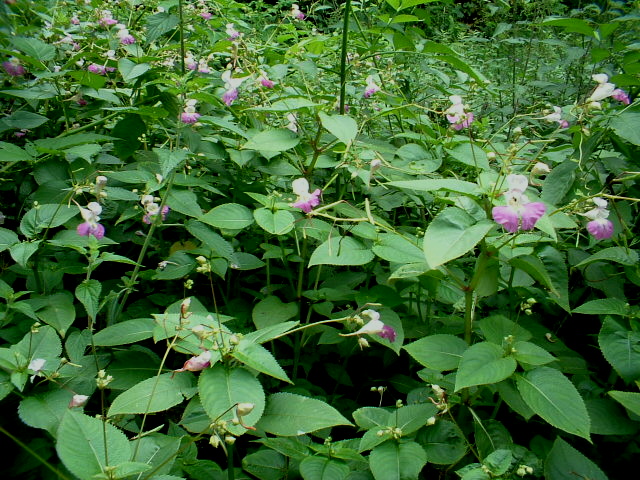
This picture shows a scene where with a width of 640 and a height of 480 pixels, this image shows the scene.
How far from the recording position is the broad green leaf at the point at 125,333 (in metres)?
1.25

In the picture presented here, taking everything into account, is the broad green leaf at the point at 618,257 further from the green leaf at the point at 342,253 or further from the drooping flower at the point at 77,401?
the drooping flower at the point at 77,401

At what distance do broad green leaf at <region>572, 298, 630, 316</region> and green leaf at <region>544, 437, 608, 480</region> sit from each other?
341 millimetres

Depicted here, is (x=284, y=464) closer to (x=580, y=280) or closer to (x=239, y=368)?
(x=239, y=368)

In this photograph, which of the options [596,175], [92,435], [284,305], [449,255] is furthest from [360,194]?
[92,435]

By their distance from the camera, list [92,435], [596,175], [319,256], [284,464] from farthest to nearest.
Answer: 1. [596,175]
2. [319,256]
3. [284,464]
4. [92,435]

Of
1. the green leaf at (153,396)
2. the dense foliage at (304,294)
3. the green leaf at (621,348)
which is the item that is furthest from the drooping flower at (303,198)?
the green leaf at (621,348)

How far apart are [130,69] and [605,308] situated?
162 cm

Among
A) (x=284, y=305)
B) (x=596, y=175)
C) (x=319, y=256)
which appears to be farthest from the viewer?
(x=596, y=175)

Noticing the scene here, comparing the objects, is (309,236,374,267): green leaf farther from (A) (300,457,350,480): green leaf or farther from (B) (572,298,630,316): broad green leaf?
(B) (572,298,630,316): broad green leaf

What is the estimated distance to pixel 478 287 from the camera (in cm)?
125

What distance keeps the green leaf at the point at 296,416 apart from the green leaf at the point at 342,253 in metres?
0.32

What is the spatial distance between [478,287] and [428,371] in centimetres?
28

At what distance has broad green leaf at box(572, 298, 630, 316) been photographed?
1300mm

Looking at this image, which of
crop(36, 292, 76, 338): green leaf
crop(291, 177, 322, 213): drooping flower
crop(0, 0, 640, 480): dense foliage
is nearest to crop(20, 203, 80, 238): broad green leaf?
crop(0, 0, 640, 480): dense foliage
